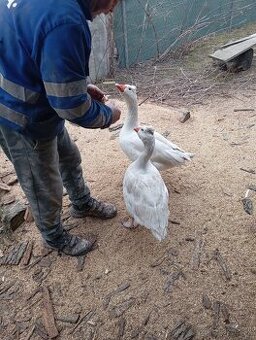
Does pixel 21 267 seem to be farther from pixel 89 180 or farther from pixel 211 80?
pixel 211 80

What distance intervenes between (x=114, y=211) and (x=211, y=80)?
3.65m

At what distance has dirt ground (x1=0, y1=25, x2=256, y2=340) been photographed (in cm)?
246

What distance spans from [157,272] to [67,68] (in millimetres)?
1697

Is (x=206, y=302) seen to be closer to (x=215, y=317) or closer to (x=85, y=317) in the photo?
(x=215, y=317)

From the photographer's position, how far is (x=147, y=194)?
285 cm

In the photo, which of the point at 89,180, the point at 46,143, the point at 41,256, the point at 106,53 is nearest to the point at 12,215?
the point at 41,256

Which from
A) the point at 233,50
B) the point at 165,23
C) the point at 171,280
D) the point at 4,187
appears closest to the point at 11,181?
the point at 4,187

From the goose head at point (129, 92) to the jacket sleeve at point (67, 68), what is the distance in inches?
56.5

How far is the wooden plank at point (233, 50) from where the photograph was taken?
19.6 ft

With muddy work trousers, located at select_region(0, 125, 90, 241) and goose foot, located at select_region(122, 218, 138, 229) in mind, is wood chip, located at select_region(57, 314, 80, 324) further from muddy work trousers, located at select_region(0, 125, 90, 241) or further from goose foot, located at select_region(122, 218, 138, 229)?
goose foot, located at select_region(122, 218, 138, 229)

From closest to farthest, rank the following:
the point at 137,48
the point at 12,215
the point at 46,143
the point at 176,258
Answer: the point at 46,143 → the point at 176,258 → the point at 12,215 → the point at 137,48

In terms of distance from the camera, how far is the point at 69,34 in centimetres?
→ 172

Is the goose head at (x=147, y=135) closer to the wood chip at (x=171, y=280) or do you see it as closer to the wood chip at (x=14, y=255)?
the wood chip at (x=171, y=280)

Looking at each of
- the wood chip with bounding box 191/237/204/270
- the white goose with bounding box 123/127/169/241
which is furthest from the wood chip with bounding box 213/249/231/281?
the white goose with bounding box 123/127/169/241
